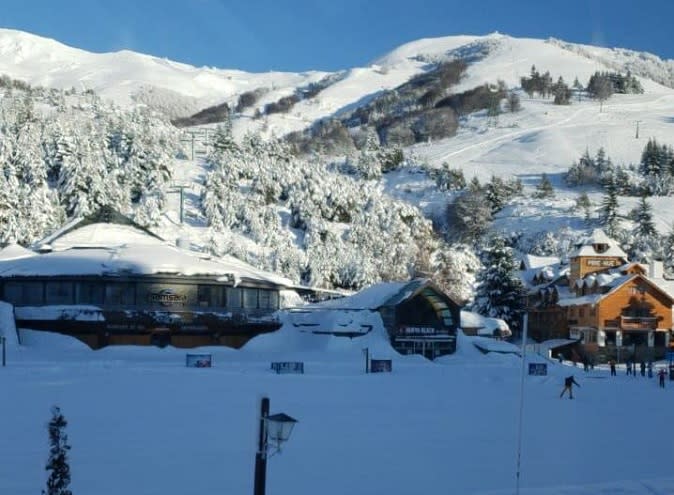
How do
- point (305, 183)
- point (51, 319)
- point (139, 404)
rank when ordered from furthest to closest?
point (305, 183) → point (51, 319) → point (139, 404)

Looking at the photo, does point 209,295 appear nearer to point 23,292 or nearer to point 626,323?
point 23,292

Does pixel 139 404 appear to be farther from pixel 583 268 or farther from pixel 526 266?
pixel 526 266

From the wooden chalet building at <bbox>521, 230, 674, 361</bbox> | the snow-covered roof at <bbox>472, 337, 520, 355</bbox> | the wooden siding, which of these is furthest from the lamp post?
the wooden siding

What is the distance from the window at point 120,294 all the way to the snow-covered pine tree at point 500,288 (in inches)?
1358

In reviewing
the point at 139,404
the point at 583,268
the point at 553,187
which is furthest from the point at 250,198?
the point at 553,187

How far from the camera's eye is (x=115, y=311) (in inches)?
1762

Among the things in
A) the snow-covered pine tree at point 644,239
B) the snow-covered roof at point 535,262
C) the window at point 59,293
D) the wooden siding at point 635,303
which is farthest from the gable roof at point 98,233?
the snow-covered pine tree at point 644,239

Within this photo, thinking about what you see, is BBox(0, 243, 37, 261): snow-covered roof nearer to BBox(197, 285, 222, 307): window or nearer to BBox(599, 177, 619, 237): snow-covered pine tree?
BBox(197, 285, 222, 307): window

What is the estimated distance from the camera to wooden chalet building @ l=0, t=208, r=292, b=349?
1759 inches

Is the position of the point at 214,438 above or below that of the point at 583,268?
below

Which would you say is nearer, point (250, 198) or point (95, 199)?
point (95, 199)

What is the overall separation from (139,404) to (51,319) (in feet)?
70.1

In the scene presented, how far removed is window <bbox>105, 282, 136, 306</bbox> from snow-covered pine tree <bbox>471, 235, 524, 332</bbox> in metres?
34.5

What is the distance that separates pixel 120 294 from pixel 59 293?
3.48 m
